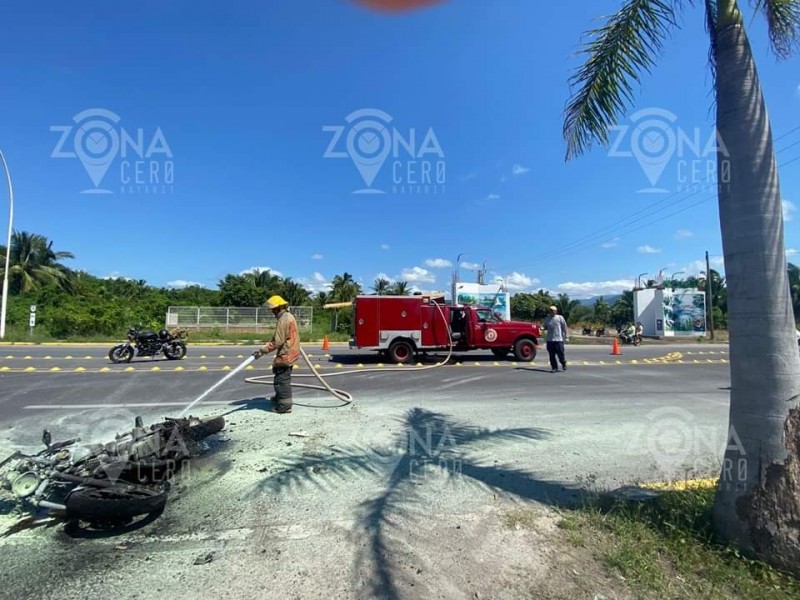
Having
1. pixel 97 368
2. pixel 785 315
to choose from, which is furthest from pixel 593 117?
pixel 97 368

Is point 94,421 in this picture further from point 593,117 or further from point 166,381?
point 593,117

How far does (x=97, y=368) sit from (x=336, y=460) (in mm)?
11257

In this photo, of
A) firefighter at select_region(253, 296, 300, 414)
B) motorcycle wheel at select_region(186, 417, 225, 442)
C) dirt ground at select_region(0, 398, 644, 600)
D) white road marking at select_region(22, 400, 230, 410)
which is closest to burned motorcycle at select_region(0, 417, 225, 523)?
dirt ground at select_region(0, 398, 644, 600)

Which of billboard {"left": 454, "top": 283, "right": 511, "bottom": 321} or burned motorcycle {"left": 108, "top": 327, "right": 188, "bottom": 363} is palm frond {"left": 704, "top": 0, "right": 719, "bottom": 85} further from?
billboard {"left": 454, "top": 283, "right": 511, "bottom": 321}

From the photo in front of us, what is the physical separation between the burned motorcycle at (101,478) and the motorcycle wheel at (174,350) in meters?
12.4

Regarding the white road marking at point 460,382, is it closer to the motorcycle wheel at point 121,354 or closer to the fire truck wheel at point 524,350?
the fire truck wheel at point 524,350

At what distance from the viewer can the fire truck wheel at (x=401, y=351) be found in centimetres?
1488

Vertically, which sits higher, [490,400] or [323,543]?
[490,400]

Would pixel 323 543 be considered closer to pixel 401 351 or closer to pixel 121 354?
pixel 401 351

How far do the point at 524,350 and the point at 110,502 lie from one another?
1387 cm

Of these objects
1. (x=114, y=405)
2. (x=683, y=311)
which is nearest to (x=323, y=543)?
(x=114, y=405)

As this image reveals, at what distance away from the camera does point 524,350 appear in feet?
51.5

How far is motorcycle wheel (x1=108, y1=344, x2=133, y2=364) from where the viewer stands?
→ 48.5 feet

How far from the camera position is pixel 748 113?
324 centimetres
